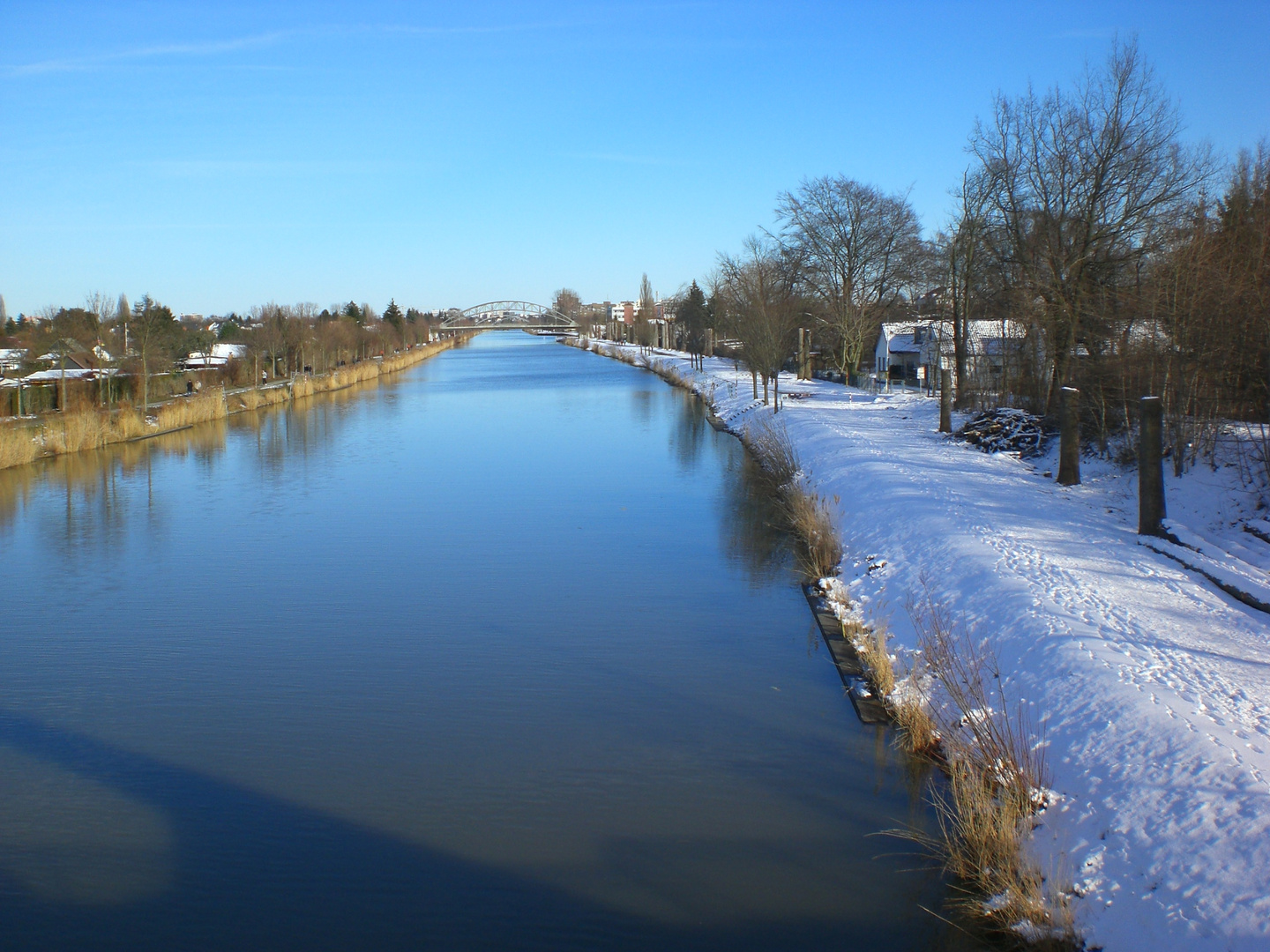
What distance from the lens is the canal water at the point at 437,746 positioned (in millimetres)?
5703

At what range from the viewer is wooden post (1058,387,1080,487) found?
14.4 metres

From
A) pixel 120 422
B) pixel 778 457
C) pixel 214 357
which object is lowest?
pixel 778 457

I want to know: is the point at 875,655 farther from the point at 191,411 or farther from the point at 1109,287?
the point at 191,411

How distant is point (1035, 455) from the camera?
17.7 m

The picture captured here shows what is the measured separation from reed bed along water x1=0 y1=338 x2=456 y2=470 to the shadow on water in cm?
1983

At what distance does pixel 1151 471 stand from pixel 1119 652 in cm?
466

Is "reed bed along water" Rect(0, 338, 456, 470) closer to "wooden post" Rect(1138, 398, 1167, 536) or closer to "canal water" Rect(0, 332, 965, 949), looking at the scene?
"canal water" Rect(0, 332, 965, 949)

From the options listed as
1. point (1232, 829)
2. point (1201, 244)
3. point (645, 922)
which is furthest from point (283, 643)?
point (1201, 244)

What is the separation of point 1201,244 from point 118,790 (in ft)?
45.3

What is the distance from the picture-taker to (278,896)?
589 centimetres

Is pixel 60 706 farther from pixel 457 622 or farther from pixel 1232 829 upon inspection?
pixel 1232 829

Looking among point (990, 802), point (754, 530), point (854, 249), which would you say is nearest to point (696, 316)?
point (854, 249)

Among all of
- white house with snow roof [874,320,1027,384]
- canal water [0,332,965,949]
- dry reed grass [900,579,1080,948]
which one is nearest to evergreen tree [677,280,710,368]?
white house with snow roof [874,320,1027,384]

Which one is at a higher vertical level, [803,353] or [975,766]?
[803,353]
